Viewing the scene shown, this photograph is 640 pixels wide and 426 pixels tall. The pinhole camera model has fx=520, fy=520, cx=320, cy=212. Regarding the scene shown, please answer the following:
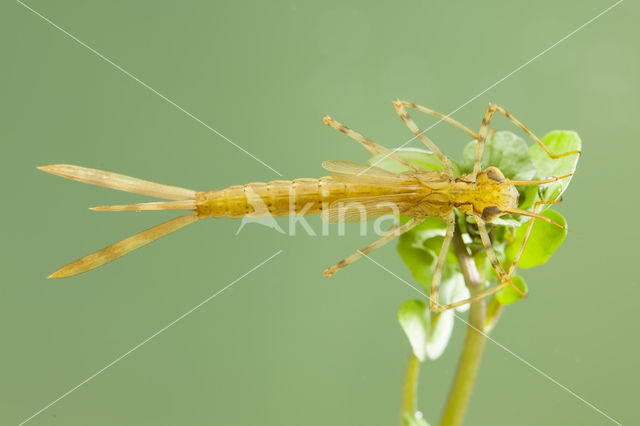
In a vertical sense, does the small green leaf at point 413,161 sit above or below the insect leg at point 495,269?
above

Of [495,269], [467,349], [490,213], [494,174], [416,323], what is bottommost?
[467,349]

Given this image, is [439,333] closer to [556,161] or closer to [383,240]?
[383,240]

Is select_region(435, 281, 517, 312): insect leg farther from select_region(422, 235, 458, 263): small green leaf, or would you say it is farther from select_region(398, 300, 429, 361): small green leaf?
select_region(422, 235, 458, 263): small green leaf

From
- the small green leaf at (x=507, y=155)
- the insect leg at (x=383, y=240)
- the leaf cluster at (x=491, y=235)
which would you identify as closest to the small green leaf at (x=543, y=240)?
the leaf cluster at (x=491, y=235)

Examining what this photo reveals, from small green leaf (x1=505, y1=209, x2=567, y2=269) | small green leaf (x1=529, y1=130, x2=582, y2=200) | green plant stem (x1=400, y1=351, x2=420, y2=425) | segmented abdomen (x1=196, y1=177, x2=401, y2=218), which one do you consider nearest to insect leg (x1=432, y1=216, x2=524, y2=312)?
small green leaf (x1=505, y1=209, x2=567, y2=269)

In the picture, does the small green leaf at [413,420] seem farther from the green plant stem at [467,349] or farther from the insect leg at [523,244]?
the insect leg at [523,244]

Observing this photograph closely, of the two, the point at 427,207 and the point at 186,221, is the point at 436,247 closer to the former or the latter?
the point at 427,207

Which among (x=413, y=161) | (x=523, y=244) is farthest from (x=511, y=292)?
(x=413, y=161)
